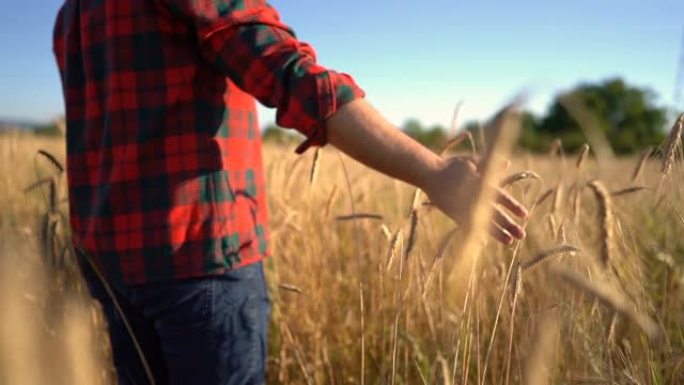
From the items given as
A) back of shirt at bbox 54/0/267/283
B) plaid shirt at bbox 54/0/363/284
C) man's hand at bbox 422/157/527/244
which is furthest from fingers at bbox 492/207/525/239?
back of shirt at bbox 54/0/267/283

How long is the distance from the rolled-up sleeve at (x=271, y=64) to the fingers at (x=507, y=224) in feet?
0.76

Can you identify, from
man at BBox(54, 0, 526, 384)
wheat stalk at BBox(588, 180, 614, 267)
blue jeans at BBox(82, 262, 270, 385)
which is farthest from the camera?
blue jeans at BBox(82, 262, 270, 385)

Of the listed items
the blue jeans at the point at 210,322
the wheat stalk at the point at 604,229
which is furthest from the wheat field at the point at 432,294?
the blue jeans at the point at 210,322

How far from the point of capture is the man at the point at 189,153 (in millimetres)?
726

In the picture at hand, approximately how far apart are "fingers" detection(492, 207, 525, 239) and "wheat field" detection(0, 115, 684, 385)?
4 cm

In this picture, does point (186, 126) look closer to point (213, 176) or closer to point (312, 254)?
point (213, 176)

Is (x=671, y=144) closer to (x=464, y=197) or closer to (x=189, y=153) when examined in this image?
(x=464, y=197)

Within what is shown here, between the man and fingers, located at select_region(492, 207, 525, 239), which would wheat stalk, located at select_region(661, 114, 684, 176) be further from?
the man

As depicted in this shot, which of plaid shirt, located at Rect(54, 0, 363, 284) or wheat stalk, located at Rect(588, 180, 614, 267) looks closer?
wheat stalk, located at Rect(588, 180, 614, 267)

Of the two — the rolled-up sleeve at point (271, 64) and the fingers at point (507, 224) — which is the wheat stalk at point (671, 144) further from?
the rolled-up sleeve at point (271, 64)

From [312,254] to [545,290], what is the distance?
82 centimetres

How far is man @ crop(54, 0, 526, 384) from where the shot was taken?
726 mm

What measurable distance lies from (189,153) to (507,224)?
18.7 inches

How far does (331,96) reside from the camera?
2.26 ft
